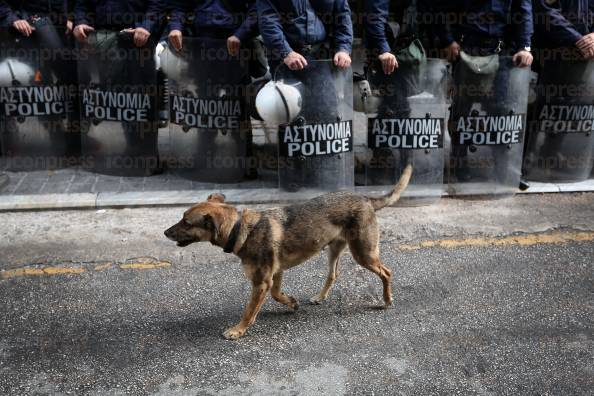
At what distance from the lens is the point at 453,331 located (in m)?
4.56

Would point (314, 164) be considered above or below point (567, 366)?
above

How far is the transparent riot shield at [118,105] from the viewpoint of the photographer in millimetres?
7035

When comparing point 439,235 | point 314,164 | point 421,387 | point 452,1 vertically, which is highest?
point 452,1

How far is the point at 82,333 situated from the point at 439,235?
3.14 meters

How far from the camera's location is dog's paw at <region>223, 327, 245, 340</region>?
14.7 ft

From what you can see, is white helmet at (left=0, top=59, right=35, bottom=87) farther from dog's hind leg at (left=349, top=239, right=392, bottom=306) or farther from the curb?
dog's hind leg at (left=349, top=239, right=392, bottom=306)

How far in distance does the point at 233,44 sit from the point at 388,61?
1495 millimetres

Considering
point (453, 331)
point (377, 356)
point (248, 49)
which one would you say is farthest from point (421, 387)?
point (248, 49)

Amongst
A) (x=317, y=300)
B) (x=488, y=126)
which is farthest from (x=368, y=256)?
(x=488, y=126)

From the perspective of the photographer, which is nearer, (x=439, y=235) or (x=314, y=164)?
(x=439, y=235)

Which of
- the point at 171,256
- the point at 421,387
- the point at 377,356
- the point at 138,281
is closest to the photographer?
the point at 421,387

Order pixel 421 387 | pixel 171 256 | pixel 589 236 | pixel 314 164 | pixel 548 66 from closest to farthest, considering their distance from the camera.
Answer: pixel 421 387 → pixel 171 256 → pixel 589 236 → pixel 314 164 → pixel 548 66

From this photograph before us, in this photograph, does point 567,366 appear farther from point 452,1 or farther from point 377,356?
point 452,1

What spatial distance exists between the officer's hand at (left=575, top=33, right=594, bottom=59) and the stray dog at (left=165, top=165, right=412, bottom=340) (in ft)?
10.6
